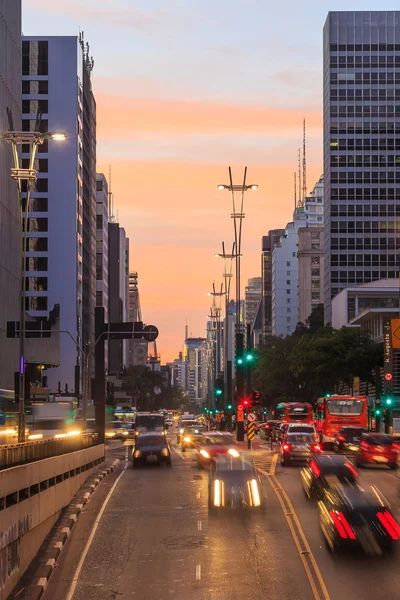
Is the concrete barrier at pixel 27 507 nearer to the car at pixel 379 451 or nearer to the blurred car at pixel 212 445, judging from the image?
the blurred car at pixel 212 445

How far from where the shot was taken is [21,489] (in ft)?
65.2

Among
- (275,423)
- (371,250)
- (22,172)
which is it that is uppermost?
(371,250)

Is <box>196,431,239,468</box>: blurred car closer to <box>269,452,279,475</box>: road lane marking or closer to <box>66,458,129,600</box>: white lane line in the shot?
<box>269,452,279,475</box>: road lane marking

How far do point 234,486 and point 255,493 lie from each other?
622mm

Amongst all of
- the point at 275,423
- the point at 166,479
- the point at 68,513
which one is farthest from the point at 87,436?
the point at 275,423

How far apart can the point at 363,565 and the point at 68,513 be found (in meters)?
11.2

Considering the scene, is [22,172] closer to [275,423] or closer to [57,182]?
[275,423]

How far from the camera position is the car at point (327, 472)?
80.2 ft

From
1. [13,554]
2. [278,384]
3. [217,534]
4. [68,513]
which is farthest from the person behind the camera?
[278,384]

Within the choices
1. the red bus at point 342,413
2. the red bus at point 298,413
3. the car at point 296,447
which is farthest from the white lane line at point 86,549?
the red bus at point 298,413

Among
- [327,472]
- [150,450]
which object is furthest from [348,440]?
[327,472]

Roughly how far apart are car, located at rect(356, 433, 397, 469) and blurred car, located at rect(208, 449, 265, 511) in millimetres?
18271

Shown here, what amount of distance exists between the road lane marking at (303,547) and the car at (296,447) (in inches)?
464

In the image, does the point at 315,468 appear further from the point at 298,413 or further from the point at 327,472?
the point at 298,413
